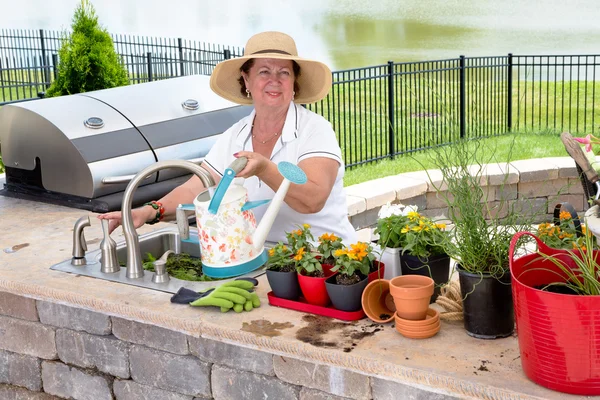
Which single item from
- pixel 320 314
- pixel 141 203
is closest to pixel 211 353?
pixel 320 314

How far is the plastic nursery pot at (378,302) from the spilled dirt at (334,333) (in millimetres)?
34

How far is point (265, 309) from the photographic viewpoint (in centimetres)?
271

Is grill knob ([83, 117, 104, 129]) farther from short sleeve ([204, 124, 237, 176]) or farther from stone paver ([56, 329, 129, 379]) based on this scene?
stone paver ([56, 329, 129, 379])

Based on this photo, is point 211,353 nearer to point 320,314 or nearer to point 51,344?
point 320,314

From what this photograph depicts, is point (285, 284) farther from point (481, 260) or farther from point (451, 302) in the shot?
point (481, 260)

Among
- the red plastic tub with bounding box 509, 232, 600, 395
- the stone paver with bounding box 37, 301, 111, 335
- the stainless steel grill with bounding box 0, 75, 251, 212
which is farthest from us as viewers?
the stainless steel grill with bounding box 0, 75, 251, 212

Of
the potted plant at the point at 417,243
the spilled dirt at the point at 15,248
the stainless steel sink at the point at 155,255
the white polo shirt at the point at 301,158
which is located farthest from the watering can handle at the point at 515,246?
the spilled dirt at the point at 15,248

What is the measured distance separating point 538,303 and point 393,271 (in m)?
0.73

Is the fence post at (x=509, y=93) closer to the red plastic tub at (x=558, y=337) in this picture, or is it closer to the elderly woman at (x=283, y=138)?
the elderly woman at (x=283, y=138)

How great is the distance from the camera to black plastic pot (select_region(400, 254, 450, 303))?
8.36 feet

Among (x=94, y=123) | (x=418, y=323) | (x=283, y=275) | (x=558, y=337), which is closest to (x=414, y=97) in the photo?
(x=94, y=123)

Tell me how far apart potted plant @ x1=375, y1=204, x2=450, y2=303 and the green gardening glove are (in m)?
0.48

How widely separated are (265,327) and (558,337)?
94cm

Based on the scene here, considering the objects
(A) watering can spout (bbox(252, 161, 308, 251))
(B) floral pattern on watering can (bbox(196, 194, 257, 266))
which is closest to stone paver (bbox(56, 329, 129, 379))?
(B) floral pattern on watering can (bbox(196, 194, 257, 266))
